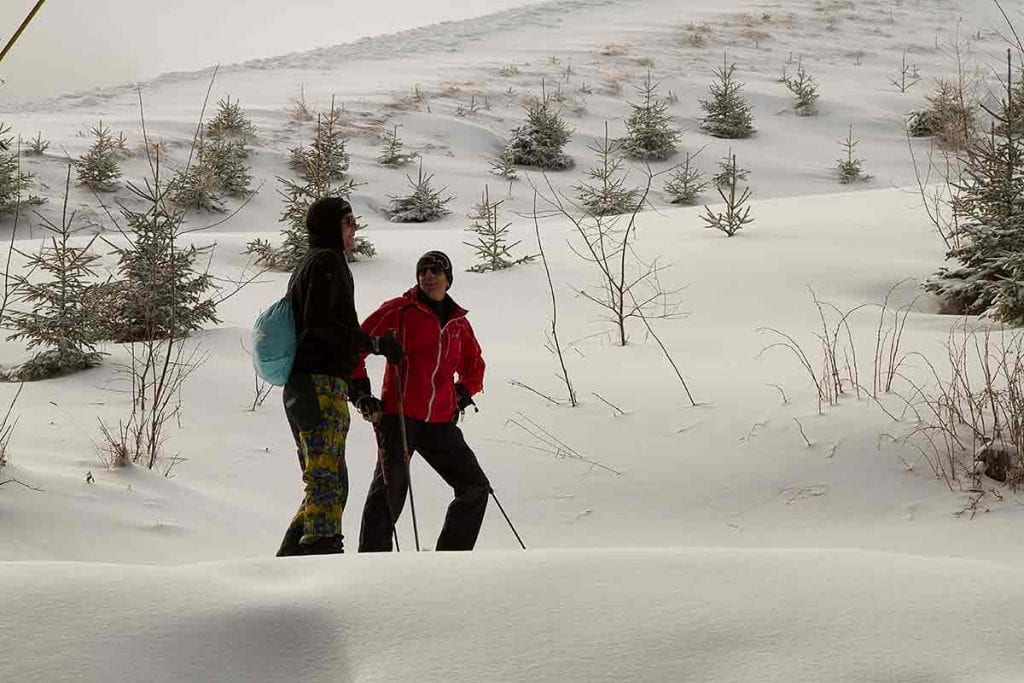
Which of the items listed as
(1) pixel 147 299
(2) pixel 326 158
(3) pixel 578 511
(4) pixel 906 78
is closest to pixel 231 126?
(2) pixel 326 158

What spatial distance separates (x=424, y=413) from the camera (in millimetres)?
4305

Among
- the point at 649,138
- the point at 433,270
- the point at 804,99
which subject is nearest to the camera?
the point at 433,270

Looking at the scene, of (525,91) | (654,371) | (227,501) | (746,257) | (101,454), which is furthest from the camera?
(525,91)

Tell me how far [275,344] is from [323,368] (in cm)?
21

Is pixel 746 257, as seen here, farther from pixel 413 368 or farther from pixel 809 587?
pixel 809 587

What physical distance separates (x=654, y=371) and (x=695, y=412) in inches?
40.4

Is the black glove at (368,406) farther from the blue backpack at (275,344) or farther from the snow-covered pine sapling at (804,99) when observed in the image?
the snow-covered pine sapling at (804,99)

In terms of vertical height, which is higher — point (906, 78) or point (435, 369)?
point (906, 78)

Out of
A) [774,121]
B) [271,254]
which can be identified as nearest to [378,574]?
[271,254]

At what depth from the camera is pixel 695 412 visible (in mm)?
6285

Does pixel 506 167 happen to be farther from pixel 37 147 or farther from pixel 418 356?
pixel 418 356

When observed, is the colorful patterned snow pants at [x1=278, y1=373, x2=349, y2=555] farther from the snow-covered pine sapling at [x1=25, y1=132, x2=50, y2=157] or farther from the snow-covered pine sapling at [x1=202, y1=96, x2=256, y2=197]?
the snow-covered pine sapling at [x1=25, y1=132, x2=50, y2=157]

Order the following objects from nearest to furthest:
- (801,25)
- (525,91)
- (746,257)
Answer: (746,257) < (525,91) < (801,25)

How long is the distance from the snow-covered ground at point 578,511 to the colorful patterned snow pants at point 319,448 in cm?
48
